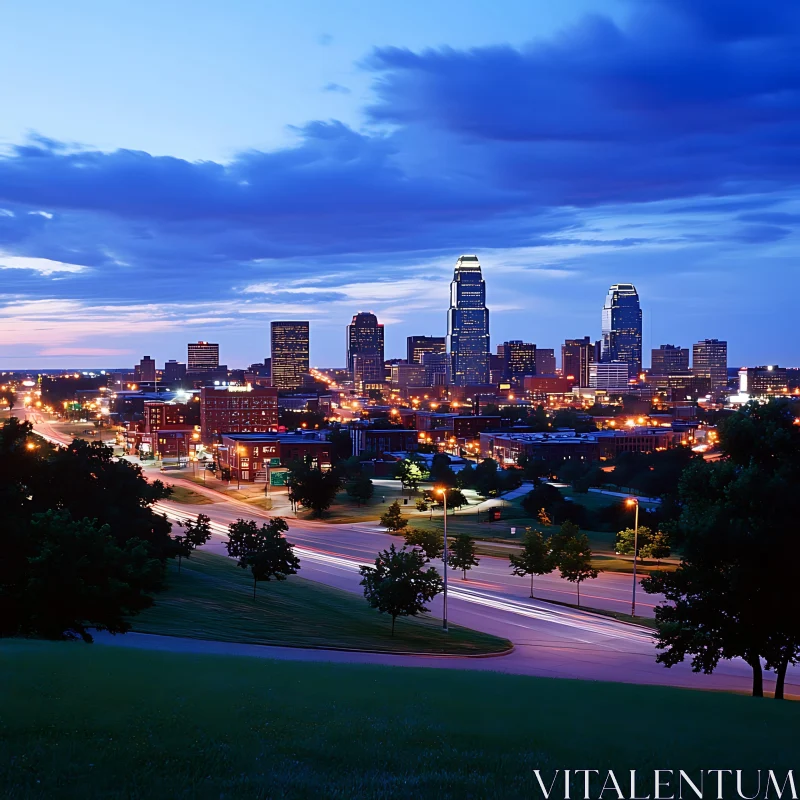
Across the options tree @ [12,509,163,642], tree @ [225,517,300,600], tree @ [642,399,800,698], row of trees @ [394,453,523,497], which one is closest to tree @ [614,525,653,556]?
tree @ [225,517,300,600]

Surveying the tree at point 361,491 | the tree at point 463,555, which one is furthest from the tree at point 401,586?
the tree at point 361,491

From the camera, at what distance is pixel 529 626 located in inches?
1652

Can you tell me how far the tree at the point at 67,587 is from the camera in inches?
944

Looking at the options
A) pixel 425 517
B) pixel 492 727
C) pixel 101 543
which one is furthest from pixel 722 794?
pixel 425 517

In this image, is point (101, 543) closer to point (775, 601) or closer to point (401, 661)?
point (401, 661)

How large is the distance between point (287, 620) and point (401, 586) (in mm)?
5397

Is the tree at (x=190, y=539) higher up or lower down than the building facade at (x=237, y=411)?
lower down

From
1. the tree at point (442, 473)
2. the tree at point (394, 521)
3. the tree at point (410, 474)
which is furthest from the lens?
the tree at point (410, 474)

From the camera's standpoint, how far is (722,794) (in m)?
11.7

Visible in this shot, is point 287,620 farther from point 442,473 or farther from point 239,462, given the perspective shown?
point 239,462

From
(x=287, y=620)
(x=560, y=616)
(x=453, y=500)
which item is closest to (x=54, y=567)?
(x=287, y=620)

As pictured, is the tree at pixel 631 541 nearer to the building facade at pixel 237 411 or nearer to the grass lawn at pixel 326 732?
the grass lawn at pixel 326 732

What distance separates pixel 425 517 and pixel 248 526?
3964 cm

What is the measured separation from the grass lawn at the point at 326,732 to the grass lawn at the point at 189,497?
270 ft
